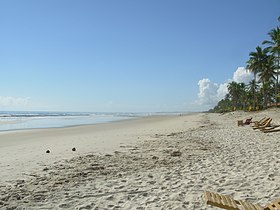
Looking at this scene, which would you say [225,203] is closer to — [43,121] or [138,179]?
[138,179]

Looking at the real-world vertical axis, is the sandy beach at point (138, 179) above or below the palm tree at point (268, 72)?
below

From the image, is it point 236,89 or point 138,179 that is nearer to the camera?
point 138,179

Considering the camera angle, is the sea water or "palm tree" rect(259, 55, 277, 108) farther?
"palm tree" rect(259, 55, 277, 108)

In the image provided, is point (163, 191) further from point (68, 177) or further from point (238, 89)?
point (238, 89)

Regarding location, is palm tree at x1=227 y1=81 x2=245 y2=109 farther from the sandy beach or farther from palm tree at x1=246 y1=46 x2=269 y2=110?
the sandy beach

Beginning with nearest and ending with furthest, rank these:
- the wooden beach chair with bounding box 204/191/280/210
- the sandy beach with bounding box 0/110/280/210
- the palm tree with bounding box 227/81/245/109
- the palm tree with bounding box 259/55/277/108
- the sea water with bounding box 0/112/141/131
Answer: the wooden beach chair with bounding box 204/191/280/210 < the sandy beach with bounding box 0/110/280/210 < the sea water with bounding box 0/112/141/131 < the palm tree with bounding box 259/55/277/108 < the palm tree with bounding box 227/81/245/109

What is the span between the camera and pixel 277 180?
5750 mm

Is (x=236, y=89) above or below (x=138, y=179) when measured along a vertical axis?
above

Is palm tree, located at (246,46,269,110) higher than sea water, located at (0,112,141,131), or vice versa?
palm tree, located at (246,46,269,110)

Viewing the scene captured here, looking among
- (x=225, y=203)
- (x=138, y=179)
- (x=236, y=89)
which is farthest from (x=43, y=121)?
(x=236, y=89)

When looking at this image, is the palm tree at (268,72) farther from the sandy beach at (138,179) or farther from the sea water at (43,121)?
the sandy beach at (138,179)

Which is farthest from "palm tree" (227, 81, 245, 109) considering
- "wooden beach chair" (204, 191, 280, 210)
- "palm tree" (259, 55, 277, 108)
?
"wooden beach chair" (204, 191, 280, 210)

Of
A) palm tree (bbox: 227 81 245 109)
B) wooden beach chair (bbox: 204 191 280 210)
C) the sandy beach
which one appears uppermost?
palm tree (bbox: 227 81 245 109)

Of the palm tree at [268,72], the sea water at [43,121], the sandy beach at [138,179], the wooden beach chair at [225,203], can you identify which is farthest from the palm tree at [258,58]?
the wooden beach chair at [225,203]
